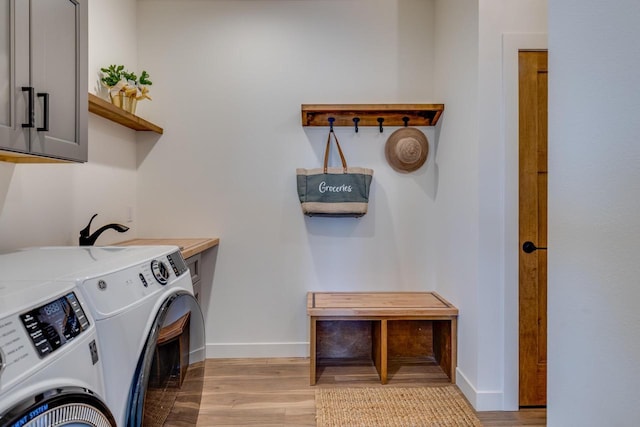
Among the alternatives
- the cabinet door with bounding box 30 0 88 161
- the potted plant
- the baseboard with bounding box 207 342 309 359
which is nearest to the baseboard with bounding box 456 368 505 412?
the baseboard with bounding box 207 342 309 359

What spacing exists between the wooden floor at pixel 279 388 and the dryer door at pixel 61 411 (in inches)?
50.9

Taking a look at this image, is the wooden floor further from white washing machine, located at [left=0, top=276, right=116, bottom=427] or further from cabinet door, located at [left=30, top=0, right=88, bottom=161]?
cabinet door, located at [left=30, top=0, right=88, bottom=161]

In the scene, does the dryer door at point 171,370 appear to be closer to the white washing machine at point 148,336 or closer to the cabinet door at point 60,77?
the white washing machine at point 148,336

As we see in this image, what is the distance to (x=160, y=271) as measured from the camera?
1.23 meters

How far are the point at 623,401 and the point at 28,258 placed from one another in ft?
5.68

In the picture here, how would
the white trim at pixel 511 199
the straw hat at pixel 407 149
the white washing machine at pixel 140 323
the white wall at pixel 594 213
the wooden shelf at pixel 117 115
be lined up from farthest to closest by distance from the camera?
1. the straw hat at pixel 407 149
2. the white trim at pixel 511 199
3. the wooden shelf at pixel 117 115
4. the white washing machine at pixel 140 323
5. the white wall at pixel 594 213

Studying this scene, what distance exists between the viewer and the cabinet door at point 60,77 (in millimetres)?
1228

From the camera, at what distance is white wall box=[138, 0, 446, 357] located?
2.64 metres

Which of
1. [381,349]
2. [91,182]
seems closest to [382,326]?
[381,349]

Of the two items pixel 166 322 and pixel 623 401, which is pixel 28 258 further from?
pixel 623 401

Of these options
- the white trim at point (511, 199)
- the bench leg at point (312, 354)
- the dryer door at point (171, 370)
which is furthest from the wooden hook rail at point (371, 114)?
the dryer door at point (171, 370)

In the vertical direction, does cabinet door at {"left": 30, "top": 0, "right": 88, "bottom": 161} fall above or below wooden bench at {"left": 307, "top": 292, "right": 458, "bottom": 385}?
above

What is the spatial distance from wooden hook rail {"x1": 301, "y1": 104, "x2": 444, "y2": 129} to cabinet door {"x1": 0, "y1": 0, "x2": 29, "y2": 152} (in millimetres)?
1561

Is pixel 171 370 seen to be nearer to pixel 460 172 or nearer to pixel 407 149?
pixel 460 172
